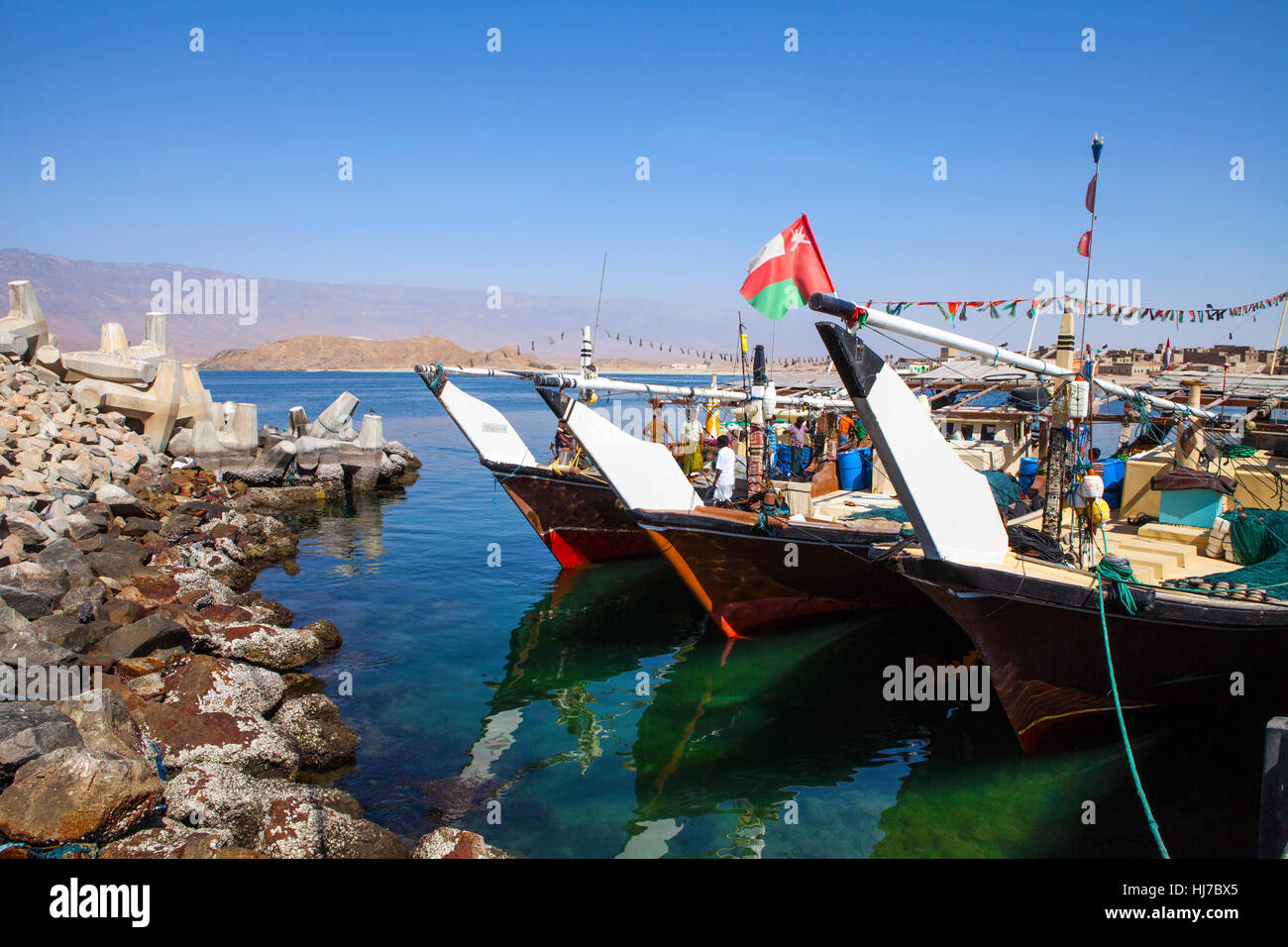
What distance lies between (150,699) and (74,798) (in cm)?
305

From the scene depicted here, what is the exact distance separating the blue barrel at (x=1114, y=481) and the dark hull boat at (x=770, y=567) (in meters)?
3.72

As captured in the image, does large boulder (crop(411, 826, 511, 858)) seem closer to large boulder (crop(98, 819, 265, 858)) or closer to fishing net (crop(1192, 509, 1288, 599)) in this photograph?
large boulder (crop(98, 819, 265, 858))

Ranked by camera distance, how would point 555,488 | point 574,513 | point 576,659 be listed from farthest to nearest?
point 574,513, point 555,488, point 576,659

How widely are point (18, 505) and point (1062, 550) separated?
60.1ft

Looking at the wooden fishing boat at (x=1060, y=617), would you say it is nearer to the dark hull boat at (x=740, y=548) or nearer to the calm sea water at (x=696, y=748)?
the calm sea water at (x=696, y=748)

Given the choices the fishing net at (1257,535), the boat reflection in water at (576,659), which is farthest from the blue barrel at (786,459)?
the fishing net at (1257,535)

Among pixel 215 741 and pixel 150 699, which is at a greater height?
pixel 150 699

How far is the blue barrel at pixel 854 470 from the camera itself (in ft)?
51.9

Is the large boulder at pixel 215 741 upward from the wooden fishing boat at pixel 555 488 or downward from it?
downward

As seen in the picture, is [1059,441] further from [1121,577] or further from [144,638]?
[144,638]

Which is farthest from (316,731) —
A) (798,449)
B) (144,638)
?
(798,449)

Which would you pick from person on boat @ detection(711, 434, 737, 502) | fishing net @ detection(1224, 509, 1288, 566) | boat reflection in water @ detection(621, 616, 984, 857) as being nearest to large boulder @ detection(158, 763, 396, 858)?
boat reflection in water @ detection(621, 616, 984, 857)

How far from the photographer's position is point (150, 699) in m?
9.39
